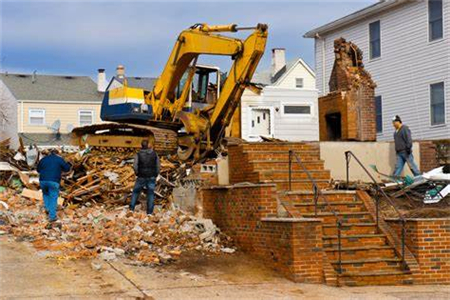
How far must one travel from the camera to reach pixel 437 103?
87.2 ft

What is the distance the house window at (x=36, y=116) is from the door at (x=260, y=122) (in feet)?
53.8

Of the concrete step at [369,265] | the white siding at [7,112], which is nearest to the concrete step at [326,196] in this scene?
the concrete step at [369,265]

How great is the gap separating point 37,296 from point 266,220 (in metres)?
4.14

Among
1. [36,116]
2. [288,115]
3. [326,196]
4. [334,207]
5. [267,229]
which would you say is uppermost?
[36,116]

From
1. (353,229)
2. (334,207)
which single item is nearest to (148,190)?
(334,207)

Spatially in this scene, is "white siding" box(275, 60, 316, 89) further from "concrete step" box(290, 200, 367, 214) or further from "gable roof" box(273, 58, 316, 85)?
"concrete step" box(290, 200, 367, 214)

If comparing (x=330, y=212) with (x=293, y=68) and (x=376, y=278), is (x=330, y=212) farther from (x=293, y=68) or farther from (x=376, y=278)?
(x=293, y=68)

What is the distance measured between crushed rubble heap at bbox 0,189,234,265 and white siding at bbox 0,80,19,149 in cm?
2928

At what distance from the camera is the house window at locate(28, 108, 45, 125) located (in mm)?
42344

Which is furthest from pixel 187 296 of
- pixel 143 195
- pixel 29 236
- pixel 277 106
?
pixel 277 106

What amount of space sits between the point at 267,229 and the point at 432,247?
2.73 metres

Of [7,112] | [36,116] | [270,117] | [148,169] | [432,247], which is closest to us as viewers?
[432,247]

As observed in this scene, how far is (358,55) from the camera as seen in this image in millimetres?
21094

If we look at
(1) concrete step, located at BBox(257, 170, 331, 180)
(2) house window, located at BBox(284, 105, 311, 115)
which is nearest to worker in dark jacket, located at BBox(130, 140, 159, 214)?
(1) concrete step, located at BBox(257, 170, 331, 180)
